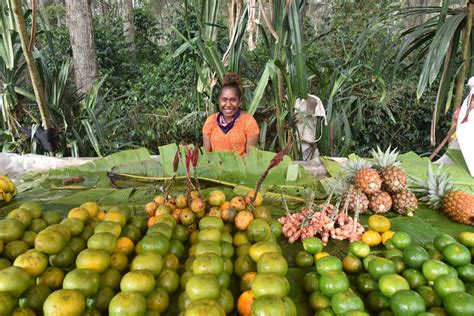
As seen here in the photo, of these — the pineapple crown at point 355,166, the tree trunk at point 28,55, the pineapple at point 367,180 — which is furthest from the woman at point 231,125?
the tree trunk at point 28,55

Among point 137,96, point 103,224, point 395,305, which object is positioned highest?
point 137,96

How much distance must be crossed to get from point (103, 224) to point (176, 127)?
342cm

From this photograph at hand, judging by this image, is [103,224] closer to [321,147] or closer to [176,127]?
[321,147]

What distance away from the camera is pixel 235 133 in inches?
110

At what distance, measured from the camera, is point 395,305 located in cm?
103

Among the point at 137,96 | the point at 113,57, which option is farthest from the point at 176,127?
the point at 113,57

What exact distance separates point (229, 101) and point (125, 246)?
1649 millimetres

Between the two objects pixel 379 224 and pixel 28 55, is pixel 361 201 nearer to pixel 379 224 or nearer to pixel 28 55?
pixel 379 224

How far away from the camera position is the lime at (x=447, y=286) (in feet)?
3.60

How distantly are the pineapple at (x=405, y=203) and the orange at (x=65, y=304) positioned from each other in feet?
5.30

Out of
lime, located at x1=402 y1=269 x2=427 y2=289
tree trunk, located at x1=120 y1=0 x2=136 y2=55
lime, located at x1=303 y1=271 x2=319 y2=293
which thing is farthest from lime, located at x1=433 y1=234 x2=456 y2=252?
tree trunk, located at x1=120 y1=0 x2=136 y2=55

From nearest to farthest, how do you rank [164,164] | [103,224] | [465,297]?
[465,297]
[103,224]
[164,164]

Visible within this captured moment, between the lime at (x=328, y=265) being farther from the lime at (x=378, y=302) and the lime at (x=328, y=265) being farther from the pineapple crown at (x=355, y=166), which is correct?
the pineapple crown at (x=355, y=166)

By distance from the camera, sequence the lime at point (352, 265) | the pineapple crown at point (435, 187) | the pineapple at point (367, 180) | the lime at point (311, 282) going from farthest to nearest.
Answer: the pineapple crown at point (435, 187) < the pineapple at point (367, 180) < the lime at point (352, 265) < the lime at point (311, 282)
